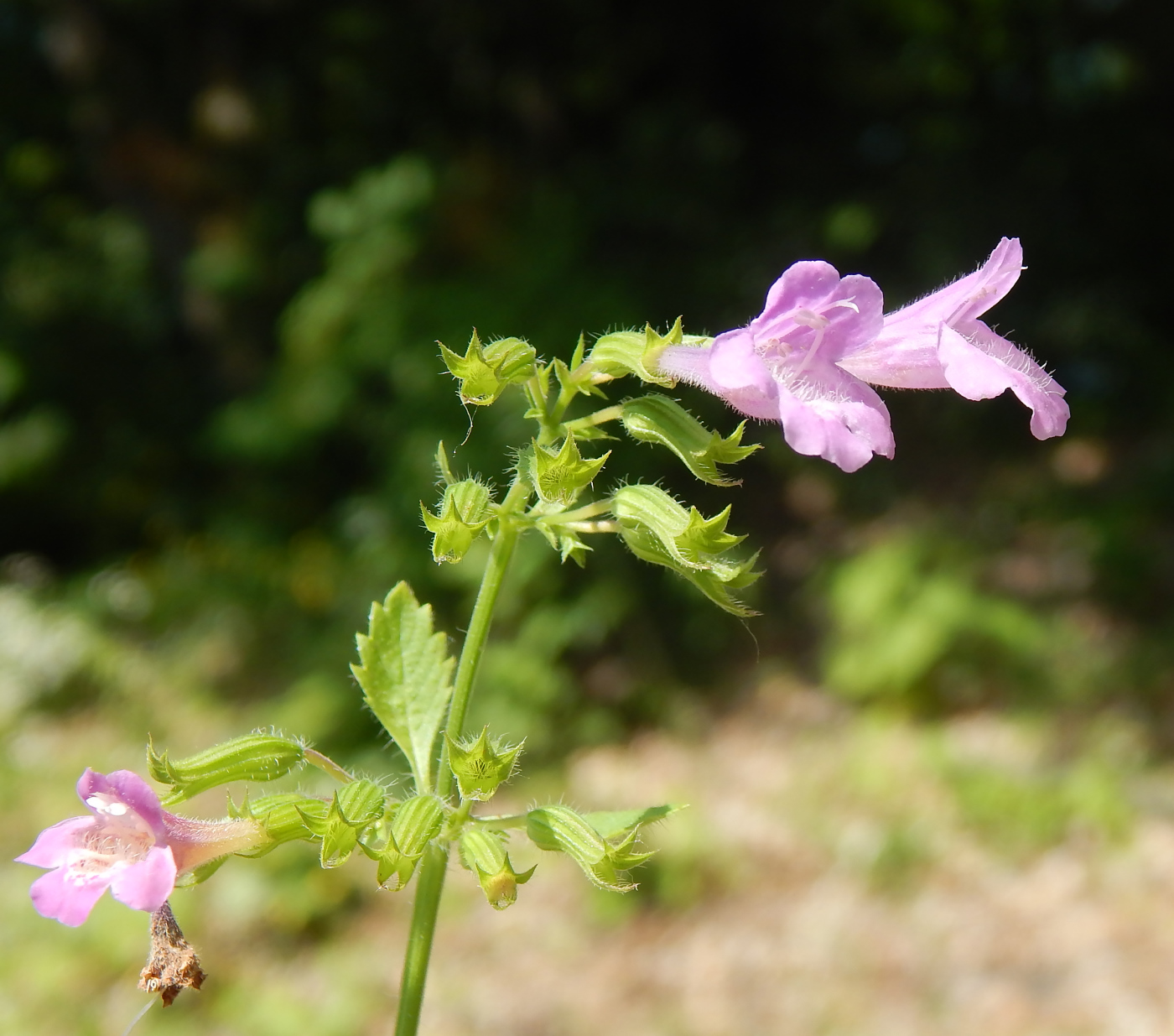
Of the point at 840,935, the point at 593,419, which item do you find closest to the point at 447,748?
the point at 593,419

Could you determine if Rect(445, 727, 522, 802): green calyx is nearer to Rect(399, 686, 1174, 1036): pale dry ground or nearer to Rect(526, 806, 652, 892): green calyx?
Rect(526, 806, 652, 892): green calyx

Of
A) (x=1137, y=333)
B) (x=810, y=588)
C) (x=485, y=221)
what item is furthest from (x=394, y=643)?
(x=1137, y=333)

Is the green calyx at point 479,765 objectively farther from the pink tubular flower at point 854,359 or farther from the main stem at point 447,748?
the pink tubular flower at point 854,359

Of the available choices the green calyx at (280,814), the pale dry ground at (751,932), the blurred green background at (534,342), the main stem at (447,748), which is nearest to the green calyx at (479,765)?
the main stem at (447,748)

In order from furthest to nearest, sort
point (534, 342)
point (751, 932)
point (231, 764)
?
point (534, 342) → point (751, 932) → point (231, 764)

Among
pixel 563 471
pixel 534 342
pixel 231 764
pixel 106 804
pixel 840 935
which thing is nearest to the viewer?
pixel 106 804

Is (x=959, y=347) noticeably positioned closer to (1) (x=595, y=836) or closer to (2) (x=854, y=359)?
(2) (x=854, y=359)

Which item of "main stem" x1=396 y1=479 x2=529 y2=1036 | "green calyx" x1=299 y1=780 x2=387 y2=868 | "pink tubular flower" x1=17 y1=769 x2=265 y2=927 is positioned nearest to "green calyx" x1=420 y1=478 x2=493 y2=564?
"main stem" x1=396 y1=479 x2=529 y2=1036
